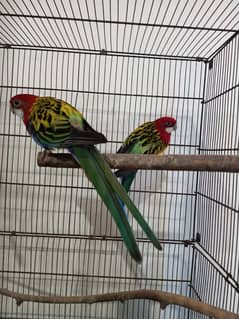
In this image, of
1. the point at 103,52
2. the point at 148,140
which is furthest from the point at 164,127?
the point at 103,52

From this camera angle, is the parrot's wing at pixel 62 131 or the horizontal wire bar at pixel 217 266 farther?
the horizontal wire bar at pixel 217 266

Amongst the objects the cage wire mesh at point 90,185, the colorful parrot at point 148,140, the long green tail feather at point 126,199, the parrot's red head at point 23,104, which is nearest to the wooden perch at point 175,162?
the long green tail feather at point 126,199

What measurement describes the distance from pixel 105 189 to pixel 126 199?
0.03 metres

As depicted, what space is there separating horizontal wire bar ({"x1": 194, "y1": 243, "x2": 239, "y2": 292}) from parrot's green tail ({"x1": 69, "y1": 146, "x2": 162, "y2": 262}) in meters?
0.54

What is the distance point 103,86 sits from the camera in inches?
55.2

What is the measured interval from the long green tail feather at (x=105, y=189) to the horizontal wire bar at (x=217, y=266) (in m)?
0.58

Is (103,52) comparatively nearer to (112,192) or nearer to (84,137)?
(84,137)

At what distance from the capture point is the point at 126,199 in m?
0.55

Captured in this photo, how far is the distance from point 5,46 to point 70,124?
740 millimetres

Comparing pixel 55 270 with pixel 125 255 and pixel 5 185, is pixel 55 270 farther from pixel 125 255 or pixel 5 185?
pixel 5 185

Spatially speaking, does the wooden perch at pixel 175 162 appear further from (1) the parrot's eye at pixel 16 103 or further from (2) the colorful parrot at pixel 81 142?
(1) the parrot's eye at pixel 16 103

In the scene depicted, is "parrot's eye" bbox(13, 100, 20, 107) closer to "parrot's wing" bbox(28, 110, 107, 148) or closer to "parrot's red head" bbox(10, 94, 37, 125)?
"parrot's red head" bbox(10, 94, 37, 125)

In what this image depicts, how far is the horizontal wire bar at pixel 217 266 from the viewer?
3.34 feet

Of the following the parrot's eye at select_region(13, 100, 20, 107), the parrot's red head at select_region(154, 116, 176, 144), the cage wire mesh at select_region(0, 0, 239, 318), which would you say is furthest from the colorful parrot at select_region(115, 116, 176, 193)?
the parrot's eye at select_region(13, 100, 20, 107)
